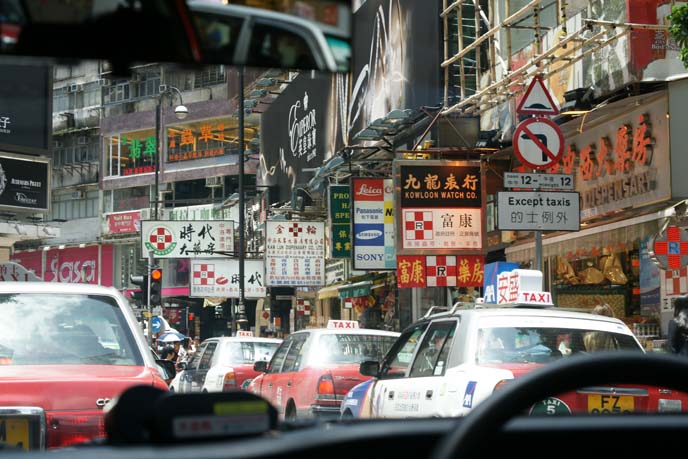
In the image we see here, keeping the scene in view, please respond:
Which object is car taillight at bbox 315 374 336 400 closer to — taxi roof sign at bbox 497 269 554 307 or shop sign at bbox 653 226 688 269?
taxi roof sign at bbox 497 269 554 307

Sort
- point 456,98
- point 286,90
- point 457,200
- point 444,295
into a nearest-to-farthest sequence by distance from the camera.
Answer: point 457,200
point 456,98
point 444,295
point 286,90

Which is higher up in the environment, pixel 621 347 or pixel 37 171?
pixel 37 171

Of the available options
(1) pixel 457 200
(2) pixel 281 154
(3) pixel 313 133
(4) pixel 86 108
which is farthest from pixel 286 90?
(4) pixel 86 108

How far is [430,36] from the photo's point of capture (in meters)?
23.8

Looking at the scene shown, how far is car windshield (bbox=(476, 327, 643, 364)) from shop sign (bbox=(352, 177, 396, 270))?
15360mm

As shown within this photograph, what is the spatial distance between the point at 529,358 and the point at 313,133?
88.7ft

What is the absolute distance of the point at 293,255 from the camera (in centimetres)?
3181

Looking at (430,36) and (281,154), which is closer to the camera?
(430,36)

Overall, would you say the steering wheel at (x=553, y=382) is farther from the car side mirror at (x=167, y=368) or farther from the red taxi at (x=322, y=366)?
the red taxi at (x=322, y=366)

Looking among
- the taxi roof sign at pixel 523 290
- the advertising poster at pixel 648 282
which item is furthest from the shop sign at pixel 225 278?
the taxi roof sign at pixel 523 290

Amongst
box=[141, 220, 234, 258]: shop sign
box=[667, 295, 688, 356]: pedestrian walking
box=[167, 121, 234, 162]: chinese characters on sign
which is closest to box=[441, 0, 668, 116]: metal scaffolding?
box=[667, 295, 688, 356]: pedestrian walking

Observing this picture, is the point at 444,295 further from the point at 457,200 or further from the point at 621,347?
the point at 621,347

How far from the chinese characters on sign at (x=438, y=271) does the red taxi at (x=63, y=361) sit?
1240 cm

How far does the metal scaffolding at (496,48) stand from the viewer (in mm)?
16133
